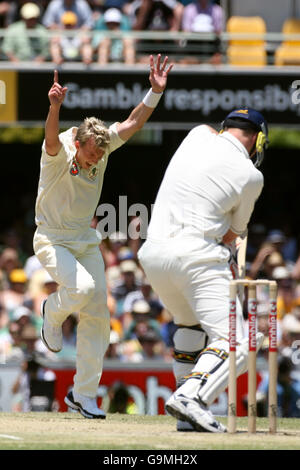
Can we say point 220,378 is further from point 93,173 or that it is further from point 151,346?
point 151,346

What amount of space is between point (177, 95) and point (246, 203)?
8437mm

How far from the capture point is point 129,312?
1230 cm

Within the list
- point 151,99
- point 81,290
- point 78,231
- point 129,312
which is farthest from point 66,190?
point 129,312

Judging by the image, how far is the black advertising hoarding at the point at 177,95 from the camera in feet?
47.3

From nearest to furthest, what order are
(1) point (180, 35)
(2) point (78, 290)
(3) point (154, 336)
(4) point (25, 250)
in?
(2) point (78, 290)
(3) point (154, 336)
(1) point (180, 35)
(4) point (25, 250)

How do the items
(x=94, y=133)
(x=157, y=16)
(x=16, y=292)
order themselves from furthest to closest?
(x=157, y=16)
(x=16, y=292)
(x=94, y=133)

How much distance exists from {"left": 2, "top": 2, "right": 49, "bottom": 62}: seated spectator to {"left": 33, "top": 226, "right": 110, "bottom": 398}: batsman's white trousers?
752 cm

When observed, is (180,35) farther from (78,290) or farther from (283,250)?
(78,290)

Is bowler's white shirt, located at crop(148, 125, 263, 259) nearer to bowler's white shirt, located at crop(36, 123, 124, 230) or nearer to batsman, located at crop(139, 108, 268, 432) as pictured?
batsman, located at crop(139, 108, 268, 432)

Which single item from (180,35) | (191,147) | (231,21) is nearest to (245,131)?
(191,147)

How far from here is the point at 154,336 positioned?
1155cm

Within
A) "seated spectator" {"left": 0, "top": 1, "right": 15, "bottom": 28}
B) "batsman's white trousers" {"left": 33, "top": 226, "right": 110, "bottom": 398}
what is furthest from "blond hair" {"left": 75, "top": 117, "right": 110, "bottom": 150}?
"seated spectator" {"left": 0, "top": 1, "right": 15, "bottom": 28}

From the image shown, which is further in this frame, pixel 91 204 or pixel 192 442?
pixel 91 204

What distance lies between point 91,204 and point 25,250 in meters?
8.20
